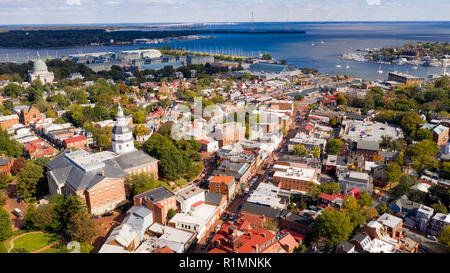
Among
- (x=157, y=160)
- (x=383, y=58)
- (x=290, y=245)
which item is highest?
(x=383, y=58)

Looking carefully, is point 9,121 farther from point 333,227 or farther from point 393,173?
point 393,173

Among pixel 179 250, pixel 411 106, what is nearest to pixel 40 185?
pixel 179 250

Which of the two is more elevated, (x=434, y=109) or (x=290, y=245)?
(x=434, y=109)

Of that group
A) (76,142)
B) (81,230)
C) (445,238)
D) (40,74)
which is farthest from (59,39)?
(445,238)

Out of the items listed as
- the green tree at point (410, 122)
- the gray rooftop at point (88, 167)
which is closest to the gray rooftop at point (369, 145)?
the green tree at point (410, 122)

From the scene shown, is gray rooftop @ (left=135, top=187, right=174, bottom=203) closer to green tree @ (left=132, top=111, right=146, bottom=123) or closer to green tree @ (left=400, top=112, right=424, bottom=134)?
green tree @ (left=132, top=111, right=146, bottom=123)

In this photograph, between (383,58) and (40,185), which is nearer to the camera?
(40,185)

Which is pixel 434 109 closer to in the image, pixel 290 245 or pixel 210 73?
pixel 290 245
